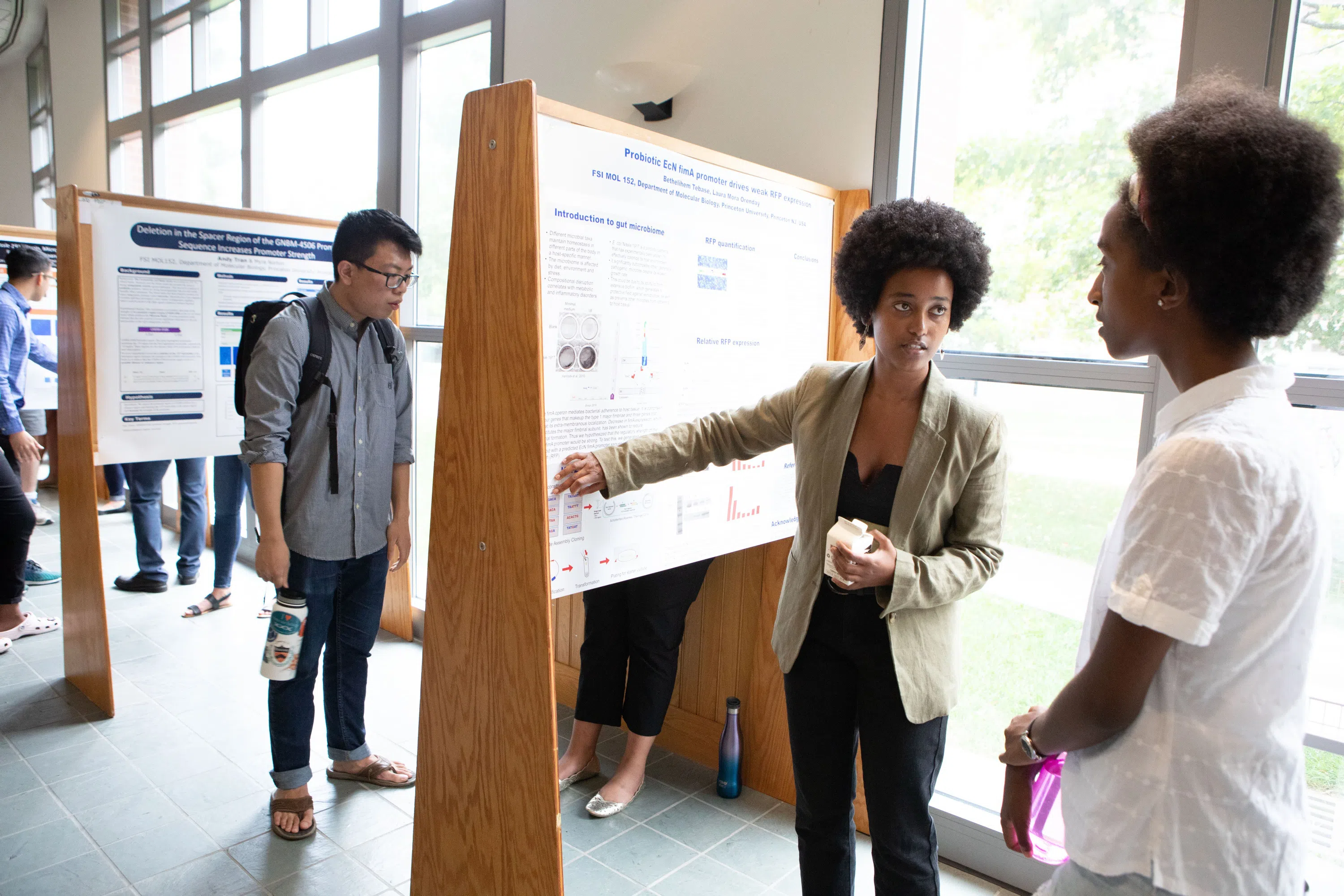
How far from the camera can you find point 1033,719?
3.37 ft

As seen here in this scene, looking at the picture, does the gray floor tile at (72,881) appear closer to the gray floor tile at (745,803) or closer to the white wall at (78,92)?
the gray floor tile at (745,803)

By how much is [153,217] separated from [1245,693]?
363 cm

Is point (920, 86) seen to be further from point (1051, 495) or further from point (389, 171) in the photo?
point (389, 171)

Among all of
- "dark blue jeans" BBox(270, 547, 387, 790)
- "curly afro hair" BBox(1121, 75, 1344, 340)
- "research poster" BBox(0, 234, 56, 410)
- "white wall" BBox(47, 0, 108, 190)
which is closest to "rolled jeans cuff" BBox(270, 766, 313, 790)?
"dark blue jeans" BBox(270, 547, 387, 790)

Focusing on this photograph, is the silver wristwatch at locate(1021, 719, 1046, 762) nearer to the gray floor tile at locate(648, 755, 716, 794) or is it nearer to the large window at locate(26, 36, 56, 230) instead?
the gray floor tile at locate(648, 755, 716, 794)

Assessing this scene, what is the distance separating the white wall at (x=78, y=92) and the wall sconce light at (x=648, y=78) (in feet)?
19.4

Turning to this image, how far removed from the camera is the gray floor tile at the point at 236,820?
238cm

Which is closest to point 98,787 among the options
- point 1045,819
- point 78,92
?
point 1045,819

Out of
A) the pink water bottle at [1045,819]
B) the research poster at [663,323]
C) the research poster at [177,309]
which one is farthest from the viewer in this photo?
the research poster at [177,309]

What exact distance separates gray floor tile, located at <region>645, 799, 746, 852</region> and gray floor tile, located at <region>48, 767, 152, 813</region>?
62.6 inches

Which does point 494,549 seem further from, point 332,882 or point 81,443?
point 81,443

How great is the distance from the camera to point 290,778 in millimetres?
2436

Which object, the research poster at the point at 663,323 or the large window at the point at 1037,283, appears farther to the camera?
the large window at the point at 1037,283

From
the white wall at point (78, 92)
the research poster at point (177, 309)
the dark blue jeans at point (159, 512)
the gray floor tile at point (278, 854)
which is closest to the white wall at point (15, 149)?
the white wall at point (78, 92)
